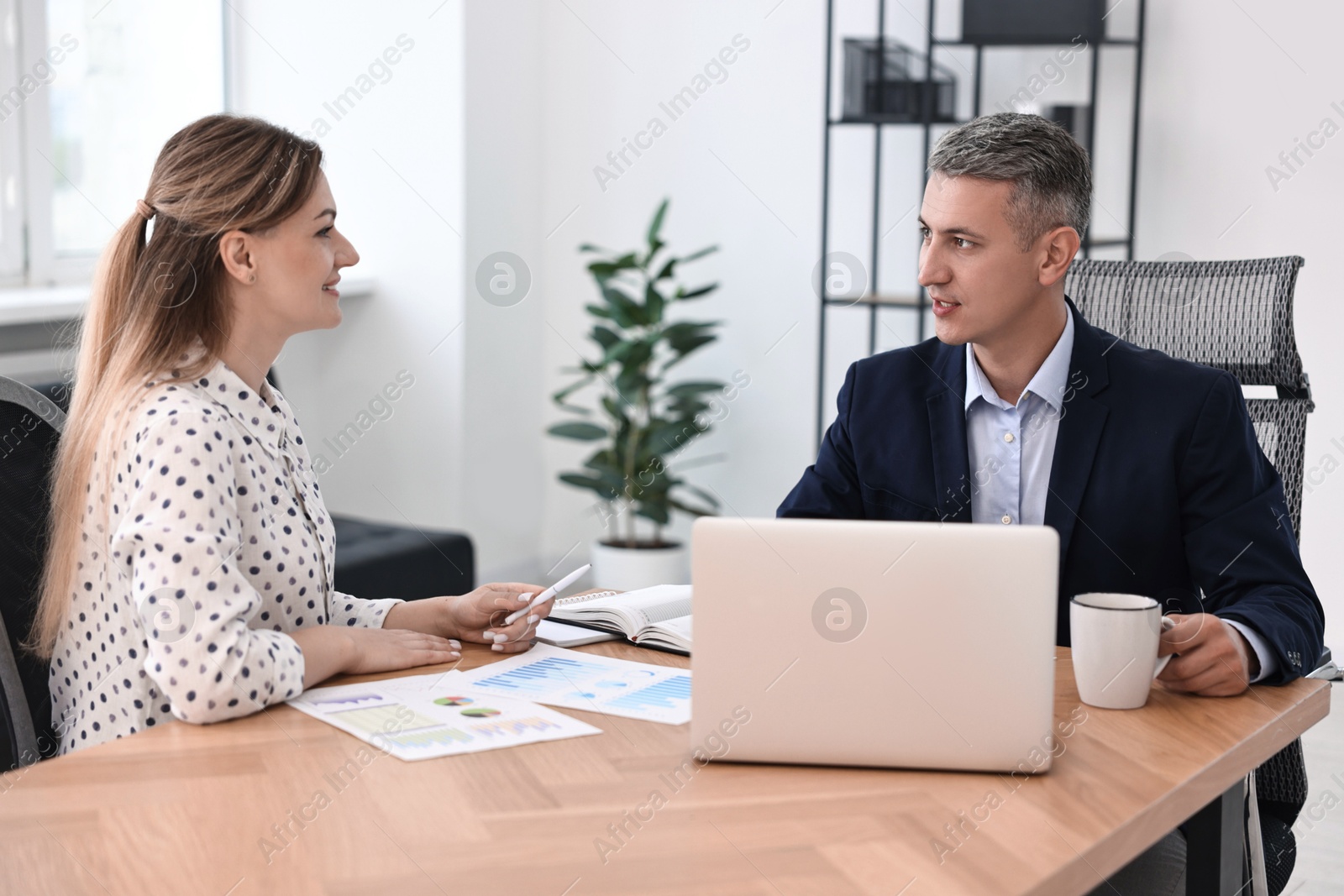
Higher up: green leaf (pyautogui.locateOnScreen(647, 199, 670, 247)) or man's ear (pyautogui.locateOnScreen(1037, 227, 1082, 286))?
green leaf (pyautogui.locateOnScreen(647, 199, 670, 247))

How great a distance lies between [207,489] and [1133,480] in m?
1.05

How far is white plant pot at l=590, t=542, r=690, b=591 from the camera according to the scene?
401 cm

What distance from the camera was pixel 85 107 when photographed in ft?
11.9

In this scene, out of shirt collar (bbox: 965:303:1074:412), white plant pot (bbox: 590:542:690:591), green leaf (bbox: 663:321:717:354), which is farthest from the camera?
white plant pot (bbox: 590:542:690:591)

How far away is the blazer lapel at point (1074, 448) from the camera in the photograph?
1606 mm

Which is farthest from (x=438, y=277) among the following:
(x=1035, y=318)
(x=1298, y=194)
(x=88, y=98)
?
(x=1035, y=318)

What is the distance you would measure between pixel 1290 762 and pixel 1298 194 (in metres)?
2.26

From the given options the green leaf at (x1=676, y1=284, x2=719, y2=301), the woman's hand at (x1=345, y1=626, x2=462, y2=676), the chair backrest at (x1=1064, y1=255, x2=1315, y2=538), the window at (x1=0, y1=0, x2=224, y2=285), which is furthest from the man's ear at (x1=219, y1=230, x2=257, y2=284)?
the green leaf at (x1=676, y1=284, x2=719, y2=301)

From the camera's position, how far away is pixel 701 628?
1077 millimetres

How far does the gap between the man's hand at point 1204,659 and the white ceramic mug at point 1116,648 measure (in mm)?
38

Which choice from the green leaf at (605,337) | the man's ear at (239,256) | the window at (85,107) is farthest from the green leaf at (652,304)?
the man's ear at (239,256)

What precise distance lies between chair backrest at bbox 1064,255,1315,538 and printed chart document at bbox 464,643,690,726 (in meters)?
0.87

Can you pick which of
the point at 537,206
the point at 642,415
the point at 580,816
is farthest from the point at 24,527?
the point at 537,206

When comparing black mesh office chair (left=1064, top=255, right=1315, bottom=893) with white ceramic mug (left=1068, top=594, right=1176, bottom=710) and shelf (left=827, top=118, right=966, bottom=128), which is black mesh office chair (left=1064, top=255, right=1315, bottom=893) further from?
A: shelf (left=827, top=118, right=966, bottom=128)
